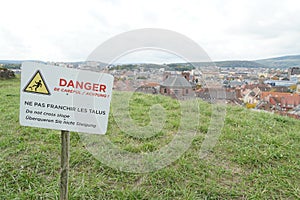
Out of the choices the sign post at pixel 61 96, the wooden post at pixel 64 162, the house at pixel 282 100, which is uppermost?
the sign post at pixel 61 96

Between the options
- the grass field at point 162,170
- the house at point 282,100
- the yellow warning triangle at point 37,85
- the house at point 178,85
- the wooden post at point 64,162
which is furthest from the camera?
the house at point 282,100

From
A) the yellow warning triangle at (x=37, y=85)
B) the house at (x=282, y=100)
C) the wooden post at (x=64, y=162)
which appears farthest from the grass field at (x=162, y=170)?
the house at (x=282, y=100)

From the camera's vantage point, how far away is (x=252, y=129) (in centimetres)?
314

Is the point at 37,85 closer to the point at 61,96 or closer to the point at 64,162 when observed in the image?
the point at 61,96

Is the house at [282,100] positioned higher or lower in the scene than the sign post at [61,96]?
lower

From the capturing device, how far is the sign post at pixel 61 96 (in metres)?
1.25

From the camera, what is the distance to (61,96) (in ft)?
4.18

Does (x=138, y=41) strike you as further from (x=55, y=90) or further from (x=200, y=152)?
(x=200, y=152)

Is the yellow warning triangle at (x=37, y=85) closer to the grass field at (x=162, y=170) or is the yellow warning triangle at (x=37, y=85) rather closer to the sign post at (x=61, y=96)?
the sign post at (x=61, y=96)

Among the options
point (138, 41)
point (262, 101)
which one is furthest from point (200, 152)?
point (262, 101)

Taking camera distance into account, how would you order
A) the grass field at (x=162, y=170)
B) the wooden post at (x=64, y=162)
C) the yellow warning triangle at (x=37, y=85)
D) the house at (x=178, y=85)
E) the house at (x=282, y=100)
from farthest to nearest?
the house at (x=282, y=100), the house at (x=178, y=85), the grass field at (x=162, y=170), the wooden post at (x=64, y=162), the yellow warning triangle at (x=37, y=85)

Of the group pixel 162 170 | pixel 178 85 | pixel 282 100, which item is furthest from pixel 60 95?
pixel 282 100

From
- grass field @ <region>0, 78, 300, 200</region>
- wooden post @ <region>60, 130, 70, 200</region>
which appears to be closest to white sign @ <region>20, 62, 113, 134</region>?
wooden post @ <region>60, 130, 70, 200</region>

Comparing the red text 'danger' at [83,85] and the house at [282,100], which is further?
the house at [282,100]
